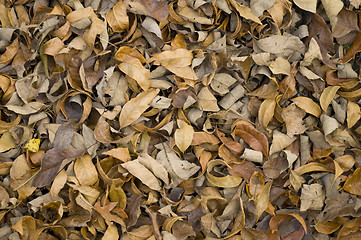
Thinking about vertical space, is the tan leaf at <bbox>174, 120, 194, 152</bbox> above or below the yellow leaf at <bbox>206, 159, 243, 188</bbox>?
above

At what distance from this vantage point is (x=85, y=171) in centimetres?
108

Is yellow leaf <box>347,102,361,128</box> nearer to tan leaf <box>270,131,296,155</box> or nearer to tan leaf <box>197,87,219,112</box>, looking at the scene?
tan leaf <box>270,131,296,155</box>

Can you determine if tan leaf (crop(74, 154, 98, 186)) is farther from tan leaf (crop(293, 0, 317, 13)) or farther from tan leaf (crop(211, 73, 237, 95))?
tan leaf (crop(293, 0, 317, 13))

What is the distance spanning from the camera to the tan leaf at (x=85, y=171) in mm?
1080

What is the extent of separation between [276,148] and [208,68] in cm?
30

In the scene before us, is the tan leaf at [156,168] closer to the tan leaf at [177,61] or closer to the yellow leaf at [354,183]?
the tan leaf at [177,61]

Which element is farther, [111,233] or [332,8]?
[332,8]

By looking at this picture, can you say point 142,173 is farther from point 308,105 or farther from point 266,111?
point 308,105

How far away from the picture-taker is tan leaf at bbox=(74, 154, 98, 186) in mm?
1080

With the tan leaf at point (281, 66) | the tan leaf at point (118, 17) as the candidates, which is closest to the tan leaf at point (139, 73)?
the tan leaf at point (118, 17)

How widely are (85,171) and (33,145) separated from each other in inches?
6.4

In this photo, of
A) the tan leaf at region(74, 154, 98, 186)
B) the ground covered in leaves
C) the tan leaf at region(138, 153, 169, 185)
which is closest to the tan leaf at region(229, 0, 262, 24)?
the ground covered in leaves

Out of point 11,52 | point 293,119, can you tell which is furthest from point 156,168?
point 11,52

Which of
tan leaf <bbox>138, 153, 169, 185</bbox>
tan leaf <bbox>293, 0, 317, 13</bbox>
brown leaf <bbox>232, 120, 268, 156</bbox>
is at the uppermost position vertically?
tan leaf <bbox>293, 0, 317, 13</bbox>
